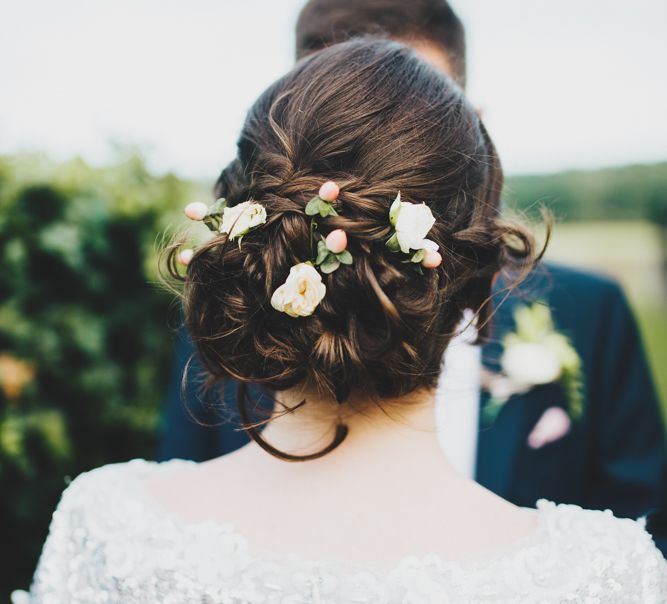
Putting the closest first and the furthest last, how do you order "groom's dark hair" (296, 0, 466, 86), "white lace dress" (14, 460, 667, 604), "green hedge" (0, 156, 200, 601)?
"white lace dress" (14, 460, 667, 604) → "groom's dark hair" (296, 0, 466, 86) → "green hedge" (0, 156, 200, 601)

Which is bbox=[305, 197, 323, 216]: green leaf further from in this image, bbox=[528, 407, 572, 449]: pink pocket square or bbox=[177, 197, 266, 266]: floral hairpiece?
bbox=[528, 407, 572, 449]: pink pocket square

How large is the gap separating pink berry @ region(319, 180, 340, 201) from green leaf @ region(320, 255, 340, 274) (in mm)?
120

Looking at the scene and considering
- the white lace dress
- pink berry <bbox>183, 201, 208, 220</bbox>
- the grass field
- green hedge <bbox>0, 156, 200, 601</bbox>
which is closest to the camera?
the white lace dress

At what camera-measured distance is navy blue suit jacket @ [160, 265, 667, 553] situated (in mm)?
2326

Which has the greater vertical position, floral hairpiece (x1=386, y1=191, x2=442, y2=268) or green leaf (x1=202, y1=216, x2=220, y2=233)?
floral hairpiece (x1=386, y1=191, x2=442, y2=268)

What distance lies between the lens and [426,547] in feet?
4.15

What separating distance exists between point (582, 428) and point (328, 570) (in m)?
1.54

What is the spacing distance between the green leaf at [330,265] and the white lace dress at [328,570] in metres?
0.57

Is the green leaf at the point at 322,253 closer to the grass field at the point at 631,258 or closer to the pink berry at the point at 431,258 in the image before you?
the pink berry at the point at 431,258

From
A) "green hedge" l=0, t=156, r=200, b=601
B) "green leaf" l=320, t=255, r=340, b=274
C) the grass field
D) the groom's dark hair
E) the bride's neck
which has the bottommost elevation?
the grass field

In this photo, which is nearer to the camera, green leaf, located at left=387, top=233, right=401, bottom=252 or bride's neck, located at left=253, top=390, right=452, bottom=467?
green leaf, located at left=387, top=233, right=401, bottom=252

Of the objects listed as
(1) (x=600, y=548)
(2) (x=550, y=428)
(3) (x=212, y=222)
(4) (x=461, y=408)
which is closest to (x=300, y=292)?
(3) (x=212, y=222)

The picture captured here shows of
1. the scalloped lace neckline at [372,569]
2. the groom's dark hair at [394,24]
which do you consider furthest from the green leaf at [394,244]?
the groom's dark hair at [394,24]

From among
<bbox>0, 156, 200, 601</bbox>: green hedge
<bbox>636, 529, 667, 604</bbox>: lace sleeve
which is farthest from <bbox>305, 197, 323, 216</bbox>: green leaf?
<bbox>0, 156, 200, 601</bbox>: green hedge
